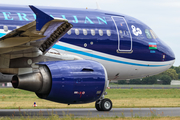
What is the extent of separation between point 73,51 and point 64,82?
288 cm

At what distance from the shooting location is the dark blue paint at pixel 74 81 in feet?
40.2

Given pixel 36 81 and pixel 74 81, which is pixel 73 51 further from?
pixel 36 81

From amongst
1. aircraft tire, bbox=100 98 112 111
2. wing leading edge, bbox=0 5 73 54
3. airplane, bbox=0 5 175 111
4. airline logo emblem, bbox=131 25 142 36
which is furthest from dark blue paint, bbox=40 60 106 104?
airline logo emblem, bbox=131 25 142 36

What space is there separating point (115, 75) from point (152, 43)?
8.57 ft

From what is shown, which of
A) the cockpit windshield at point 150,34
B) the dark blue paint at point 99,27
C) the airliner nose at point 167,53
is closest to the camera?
the dark blue paint at point 99,27

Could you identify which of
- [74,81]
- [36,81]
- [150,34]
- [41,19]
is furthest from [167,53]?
[41,19]

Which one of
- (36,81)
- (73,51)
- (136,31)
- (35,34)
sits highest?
(35,34)

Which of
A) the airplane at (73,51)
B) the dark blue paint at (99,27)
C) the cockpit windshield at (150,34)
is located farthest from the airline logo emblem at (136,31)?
the cockpit windshield at (150,34)

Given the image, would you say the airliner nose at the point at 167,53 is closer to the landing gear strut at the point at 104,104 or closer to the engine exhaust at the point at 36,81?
the landing gear strut at the point at 104,104

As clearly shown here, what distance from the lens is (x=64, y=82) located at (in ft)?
40.3

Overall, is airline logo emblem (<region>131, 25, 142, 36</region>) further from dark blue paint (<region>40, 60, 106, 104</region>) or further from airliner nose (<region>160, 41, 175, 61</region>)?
dark blue paint (<region>40, 60, 106, 104</region>)

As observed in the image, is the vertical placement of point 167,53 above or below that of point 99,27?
below

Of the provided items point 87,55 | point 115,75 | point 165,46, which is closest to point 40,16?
point 87,55

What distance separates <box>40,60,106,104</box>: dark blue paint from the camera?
12258 mm
